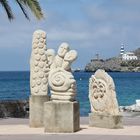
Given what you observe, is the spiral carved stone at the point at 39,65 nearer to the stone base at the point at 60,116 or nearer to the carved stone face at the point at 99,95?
the carved stone face at the point at 99,95

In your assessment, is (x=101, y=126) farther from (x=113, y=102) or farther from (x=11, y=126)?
(x=11, y=126)

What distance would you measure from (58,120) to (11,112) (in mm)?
8934

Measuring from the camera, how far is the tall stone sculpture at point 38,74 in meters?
21.0

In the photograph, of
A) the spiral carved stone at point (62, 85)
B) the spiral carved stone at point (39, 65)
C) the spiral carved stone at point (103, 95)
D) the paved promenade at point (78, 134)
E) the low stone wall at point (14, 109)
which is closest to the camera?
the paved promenade at point (78, 134)

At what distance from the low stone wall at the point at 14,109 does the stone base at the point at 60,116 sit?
26.0 feet

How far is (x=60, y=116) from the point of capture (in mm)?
19172

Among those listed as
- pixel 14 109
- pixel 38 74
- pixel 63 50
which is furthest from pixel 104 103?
pixel 14 109

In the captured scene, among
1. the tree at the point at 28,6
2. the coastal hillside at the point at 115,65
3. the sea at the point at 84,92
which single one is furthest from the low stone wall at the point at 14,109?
the coastal hillside at the point at 115,65

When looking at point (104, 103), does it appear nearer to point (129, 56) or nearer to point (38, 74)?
point (38, 74)

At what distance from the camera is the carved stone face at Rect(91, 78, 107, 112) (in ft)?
67.4

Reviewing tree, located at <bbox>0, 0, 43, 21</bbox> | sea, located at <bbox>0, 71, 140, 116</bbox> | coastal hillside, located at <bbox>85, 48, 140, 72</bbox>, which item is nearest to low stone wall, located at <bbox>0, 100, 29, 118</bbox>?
tree, located at <bbox>0, 0, 43, 21</bbox>

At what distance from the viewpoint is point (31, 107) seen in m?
21.1

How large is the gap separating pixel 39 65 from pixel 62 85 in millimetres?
1917

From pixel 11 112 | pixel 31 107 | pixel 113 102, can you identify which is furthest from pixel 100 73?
pixel 11 112
